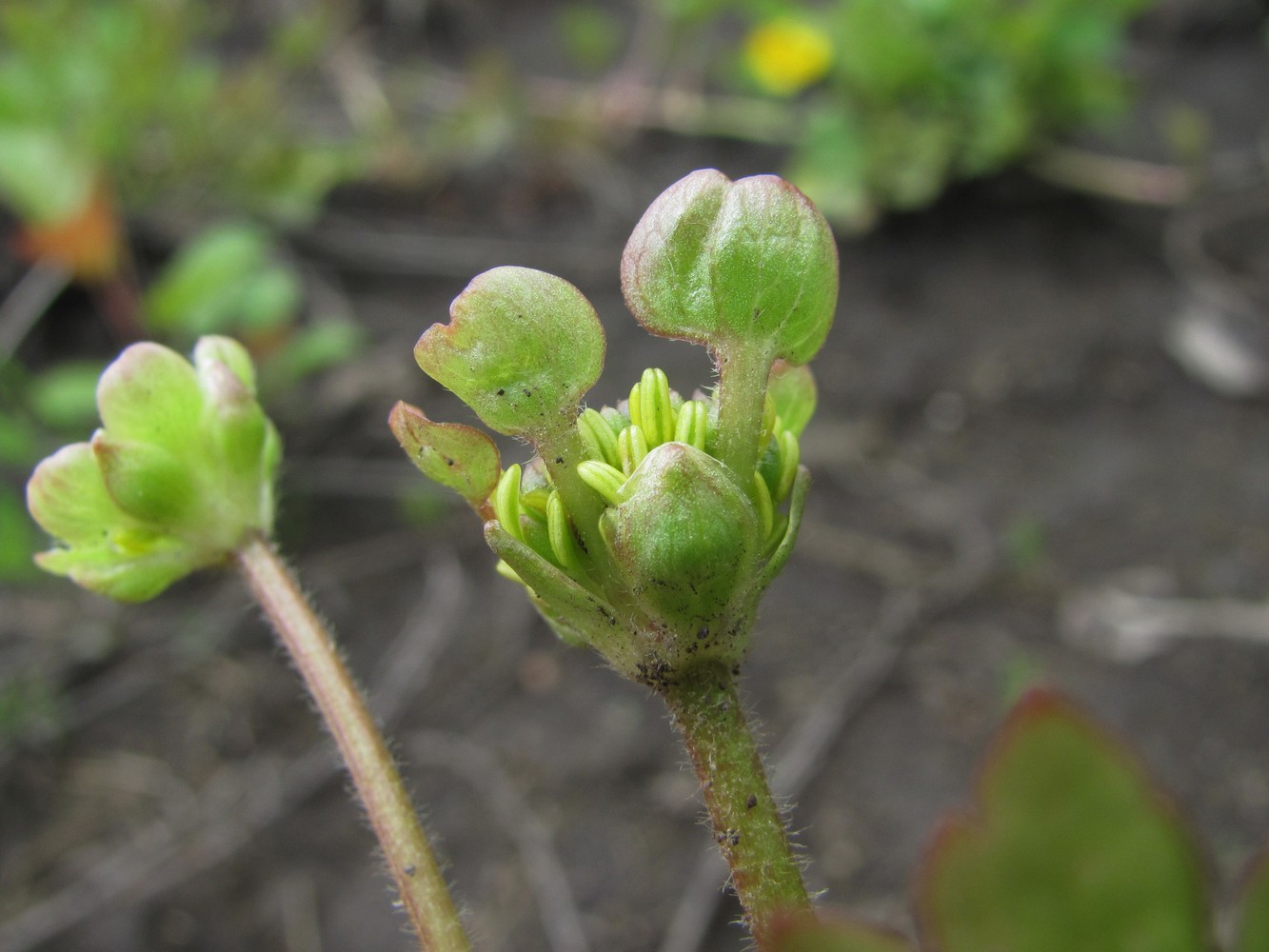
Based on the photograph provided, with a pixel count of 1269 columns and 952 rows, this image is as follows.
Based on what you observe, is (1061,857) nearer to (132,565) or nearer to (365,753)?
(365,753)

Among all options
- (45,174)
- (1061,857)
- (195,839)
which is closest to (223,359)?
(1061,857)

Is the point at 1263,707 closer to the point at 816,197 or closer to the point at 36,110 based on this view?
the point at 816,197

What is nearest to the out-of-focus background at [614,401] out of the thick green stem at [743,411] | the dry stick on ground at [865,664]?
the dry stick on ground at [865,664]

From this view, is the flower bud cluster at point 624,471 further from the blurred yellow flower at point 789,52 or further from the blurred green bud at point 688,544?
the blurred yellow flower at point 789,52

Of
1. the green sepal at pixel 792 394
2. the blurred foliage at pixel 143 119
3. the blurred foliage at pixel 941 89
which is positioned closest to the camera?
the green sepal at pixel 792 394

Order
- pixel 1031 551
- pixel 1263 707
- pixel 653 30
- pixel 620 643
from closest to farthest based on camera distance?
pixel 620 643 → pixel 1263 707 → pixel 1031 551 → pixel 653 30

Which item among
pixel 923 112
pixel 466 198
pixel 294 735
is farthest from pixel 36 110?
pixel 923 112
